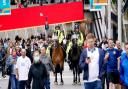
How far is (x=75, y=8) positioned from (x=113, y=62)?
2130 cm

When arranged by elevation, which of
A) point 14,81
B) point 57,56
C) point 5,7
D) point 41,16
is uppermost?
point 14,81

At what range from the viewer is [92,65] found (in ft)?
60.5

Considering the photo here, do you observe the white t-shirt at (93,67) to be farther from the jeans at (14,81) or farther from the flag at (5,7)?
the flag at (5,7)

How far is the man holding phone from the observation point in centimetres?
1841

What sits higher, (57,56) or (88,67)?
(88,67)

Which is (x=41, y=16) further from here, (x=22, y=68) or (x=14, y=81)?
(x=22, y=68)

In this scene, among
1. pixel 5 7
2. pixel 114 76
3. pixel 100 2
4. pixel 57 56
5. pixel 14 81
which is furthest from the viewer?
pixel 5 7

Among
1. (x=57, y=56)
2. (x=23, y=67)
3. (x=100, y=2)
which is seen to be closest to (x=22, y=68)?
(x=23, y=67)

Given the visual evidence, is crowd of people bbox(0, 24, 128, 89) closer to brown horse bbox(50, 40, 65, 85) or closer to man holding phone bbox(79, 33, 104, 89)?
man holding phone bbox(79, 33, 104, 89)

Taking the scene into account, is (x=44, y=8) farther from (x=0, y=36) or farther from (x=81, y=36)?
(x=0, y=36)

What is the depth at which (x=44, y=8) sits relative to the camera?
4625cm

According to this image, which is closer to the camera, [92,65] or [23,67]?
[92,65]

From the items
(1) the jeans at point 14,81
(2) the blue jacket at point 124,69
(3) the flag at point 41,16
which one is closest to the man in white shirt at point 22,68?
(1) the jeans at point 14,81

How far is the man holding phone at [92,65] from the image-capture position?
60.4ft
